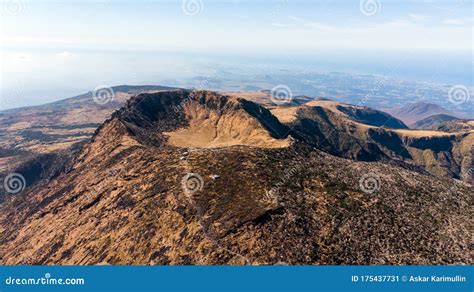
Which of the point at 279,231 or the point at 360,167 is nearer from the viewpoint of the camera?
the point at 279,231

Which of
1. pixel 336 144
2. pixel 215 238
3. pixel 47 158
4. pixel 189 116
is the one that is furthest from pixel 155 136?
pixel 336 144

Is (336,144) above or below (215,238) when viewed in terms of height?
below

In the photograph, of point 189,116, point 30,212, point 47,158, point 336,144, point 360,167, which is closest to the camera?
point 360,167

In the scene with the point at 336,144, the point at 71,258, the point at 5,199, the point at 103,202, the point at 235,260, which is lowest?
the point at 5,199

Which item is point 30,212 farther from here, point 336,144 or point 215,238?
point 336,144

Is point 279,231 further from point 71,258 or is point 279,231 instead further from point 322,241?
point 71,258

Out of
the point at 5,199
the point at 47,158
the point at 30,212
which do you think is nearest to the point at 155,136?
the point at 30,212

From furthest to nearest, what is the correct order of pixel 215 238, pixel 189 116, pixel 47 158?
pixel 47 158 < pixel 189 116 < pixel 215 238
